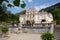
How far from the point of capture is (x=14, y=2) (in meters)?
1.51

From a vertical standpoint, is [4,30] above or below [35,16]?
below

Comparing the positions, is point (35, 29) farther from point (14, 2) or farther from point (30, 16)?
point (30, 16)

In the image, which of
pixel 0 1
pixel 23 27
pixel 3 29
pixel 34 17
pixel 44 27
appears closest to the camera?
pixel 0 1

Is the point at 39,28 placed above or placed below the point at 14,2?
below

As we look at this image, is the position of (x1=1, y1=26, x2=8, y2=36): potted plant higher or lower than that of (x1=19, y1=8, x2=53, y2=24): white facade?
lower

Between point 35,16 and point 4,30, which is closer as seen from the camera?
point 4,30

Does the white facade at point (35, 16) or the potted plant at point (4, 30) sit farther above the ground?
the white facade at point (35, 16)

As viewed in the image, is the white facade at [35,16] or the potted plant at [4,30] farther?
the white facade at [35,16]

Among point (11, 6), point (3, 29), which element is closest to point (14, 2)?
point (11, 6)

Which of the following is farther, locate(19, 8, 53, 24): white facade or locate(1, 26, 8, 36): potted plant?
locate(19, 8, 53, 24): white facade

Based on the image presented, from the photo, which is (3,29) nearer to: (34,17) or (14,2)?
(14,2)

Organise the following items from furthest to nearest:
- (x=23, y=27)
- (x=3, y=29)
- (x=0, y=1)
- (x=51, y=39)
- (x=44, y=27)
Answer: (x=23, y=27)
(x=44, y=27)
(x=3, y=29)
(x=51, y=39)
(x=0, y=1)

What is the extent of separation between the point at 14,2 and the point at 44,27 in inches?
884

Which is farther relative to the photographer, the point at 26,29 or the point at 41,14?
the point at 41,14
